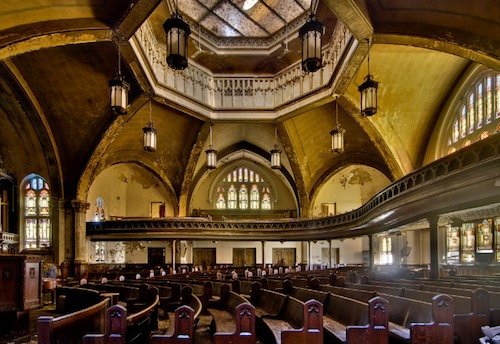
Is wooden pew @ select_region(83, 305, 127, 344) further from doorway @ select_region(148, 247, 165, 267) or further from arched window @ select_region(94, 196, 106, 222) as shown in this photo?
doorway @ select_region(148, 247, 165, 267)

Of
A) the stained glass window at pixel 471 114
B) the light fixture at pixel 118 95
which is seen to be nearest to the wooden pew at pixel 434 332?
the light fixture at pixel 118 95

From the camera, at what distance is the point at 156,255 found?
2759 cm

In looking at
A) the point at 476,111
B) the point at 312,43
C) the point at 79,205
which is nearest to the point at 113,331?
the point at 312,43

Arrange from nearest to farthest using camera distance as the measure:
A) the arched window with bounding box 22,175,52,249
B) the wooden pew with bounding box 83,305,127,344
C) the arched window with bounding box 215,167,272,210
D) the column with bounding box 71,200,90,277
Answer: the wooden pew with bounding box 83,305,127,344
the column with bounding box 71,200,90,277
the arched window with bounding box 22,175,52,249
the arched window with bounding box 215,167,272,210

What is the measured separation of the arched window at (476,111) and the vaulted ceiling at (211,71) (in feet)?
2.78

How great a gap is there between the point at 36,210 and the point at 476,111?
19.4 m

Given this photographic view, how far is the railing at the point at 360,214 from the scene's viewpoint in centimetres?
899

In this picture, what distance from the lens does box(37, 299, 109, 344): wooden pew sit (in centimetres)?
333

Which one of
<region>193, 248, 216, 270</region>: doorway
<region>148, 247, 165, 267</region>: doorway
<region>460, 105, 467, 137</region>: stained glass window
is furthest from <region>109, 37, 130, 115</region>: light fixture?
<region>193, 248, 216, 270</region>: doorway

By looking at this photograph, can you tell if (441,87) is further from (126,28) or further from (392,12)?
(126,28)

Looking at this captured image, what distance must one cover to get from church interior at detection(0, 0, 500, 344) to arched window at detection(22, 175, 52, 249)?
102 mm

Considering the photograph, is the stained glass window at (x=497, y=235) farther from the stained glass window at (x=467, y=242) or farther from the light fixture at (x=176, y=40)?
the light fixture at (x=176, y=40)

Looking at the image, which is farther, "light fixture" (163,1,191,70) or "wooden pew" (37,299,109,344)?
"light fixture" (163,1,191,70)

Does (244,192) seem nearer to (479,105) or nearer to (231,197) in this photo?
(231,197)
